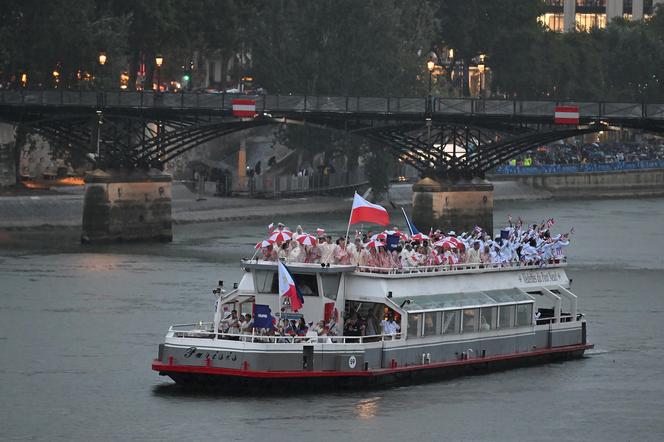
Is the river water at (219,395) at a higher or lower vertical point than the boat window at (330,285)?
lower

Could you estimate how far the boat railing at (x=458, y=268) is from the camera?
60344mm

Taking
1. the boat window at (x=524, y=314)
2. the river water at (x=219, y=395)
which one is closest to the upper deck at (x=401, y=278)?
the boat window at (x=524, y=314)

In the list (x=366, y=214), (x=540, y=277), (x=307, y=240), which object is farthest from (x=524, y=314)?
(x=307, y=240)

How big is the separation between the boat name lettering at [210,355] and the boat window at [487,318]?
9.71m

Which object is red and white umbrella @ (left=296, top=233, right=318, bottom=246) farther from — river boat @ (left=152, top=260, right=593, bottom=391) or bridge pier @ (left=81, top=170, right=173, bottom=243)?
bridge pier @ (left=81, top=170, right=173, bottom=243)

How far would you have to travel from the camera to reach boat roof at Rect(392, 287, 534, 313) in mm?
60312

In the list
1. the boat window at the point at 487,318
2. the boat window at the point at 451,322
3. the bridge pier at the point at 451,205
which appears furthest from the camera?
the bridge pier at the point at 451,205

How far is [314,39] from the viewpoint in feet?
487

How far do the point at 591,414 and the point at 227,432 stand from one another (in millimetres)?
11180

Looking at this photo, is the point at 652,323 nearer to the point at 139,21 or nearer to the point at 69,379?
the point at 69,379

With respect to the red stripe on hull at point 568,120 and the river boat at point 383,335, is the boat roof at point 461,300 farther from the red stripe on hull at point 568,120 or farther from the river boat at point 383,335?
the red stripe on hull at point 568,120

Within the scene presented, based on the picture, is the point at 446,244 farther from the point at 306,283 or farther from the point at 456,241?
the point at 306,283

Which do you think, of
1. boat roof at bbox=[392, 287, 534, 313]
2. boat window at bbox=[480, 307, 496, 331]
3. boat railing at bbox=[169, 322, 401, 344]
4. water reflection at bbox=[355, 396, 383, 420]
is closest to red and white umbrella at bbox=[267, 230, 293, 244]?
boat railing at bbox=[169, 322, 401, 344]

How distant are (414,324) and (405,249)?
2.80m
